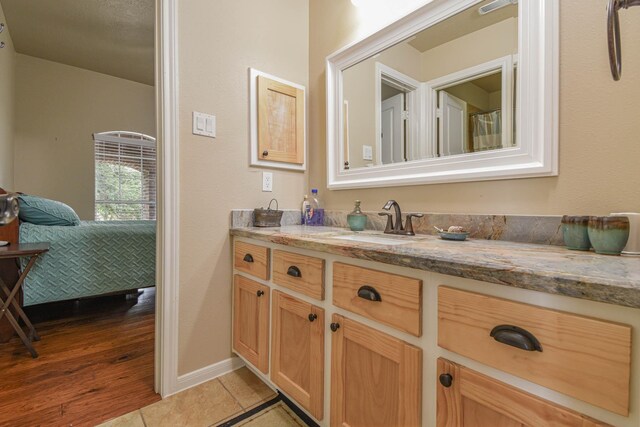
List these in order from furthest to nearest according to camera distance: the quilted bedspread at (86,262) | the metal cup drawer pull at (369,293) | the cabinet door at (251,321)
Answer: the quilted bedspread at (86,262) < the cabinet door at (251,321) < the metal cup drawer pull at (369,293)

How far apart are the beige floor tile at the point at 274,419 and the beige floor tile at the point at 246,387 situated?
0.31 feet

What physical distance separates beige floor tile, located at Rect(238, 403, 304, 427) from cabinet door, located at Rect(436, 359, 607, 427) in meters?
0.78

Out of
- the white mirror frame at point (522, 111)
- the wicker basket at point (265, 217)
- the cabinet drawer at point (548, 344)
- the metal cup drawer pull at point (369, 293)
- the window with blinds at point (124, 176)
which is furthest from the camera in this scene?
the window with blinds at point (124, 176)

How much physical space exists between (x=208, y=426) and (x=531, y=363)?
48.9 inches

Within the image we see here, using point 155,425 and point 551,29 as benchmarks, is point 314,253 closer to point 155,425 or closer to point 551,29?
point 155,425

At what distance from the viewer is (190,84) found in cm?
147

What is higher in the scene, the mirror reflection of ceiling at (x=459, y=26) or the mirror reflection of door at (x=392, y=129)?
the mirror reflection of ceiling at (x=459, y=26)

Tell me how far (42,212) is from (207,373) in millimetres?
1800

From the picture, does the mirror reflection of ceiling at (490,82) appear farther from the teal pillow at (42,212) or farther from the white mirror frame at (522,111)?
the teal pillow at (42,212)

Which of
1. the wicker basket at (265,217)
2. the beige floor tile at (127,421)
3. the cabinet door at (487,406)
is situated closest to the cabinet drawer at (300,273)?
the wicker basket at (265,217)

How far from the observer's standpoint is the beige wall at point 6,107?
3.10m

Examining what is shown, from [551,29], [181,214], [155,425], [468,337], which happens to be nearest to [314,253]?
[468,337]

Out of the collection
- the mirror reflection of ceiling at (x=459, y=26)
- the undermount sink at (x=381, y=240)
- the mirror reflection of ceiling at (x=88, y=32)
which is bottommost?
the undermount sink at (x=381, y=240)

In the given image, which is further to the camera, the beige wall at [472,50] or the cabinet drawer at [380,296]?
the beige wall at [472,50]
